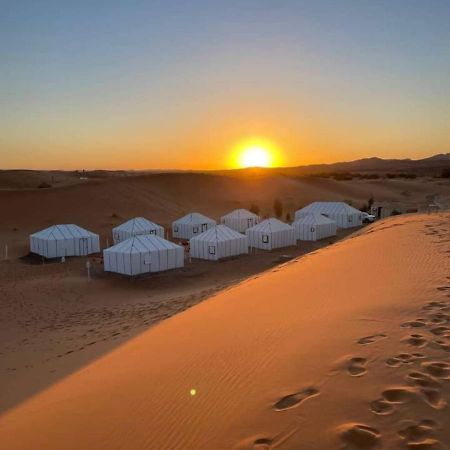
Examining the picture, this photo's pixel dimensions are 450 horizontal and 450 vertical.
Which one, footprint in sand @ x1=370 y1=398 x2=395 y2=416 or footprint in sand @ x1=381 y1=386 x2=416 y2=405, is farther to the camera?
footprint in sand @ x1=381 y1=386 x2=416 y2=405

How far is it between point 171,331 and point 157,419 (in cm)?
457

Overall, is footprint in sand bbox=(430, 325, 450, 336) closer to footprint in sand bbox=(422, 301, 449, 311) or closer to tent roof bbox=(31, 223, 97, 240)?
footprint in sand bbox=(422, 301, 449, 311)

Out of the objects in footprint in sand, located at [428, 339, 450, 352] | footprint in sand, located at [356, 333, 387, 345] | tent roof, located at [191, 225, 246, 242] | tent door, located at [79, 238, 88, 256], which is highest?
footprint in sand, located at [428, 339, 450, 352]

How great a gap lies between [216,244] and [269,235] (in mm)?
5855

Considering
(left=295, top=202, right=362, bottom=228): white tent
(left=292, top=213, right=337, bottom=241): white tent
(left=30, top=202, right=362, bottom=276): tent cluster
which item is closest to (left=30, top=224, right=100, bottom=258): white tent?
(left=30, top=202, right=362, bottom=276): tent cluster

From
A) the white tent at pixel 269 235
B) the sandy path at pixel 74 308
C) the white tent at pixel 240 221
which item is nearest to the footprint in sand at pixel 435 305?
the sandy path at pixel 74 308

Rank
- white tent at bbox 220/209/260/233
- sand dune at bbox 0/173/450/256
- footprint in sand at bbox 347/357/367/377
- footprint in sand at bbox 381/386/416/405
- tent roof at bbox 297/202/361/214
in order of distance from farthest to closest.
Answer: sand dune at bbox 0/173/450/256
tent roof at bbox 297/202/361/214
white tent at bbox 220/209/260/233
footprint in sand at bbox 347/357/367/377
footprint in sand at bbox 381/386/416/405

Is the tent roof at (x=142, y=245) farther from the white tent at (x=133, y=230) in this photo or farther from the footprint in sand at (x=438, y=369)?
the footprint in sand at (x=438, y=369)

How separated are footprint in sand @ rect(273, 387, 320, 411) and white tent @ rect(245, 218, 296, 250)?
3158cm

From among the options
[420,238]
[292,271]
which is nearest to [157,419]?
[292,271]

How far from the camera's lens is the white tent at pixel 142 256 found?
27453 mm

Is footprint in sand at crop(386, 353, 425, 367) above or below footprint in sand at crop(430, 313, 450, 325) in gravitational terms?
below

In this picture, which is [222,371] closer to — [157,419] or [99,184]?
[157,419]

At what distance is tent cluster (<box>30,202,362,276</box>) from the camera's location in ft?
92.1
